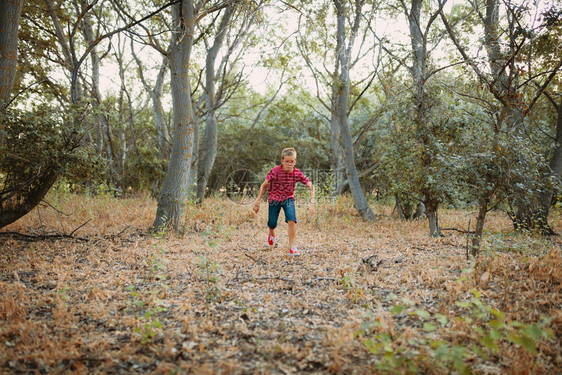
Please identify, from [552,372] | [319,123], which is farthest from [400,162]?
[319,123]

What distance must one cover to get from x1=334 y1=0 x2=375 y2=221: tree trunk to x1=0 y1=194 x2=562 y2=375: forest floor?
139 inches

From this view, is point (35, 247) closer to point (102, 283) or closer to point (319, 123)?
point (102, 283)

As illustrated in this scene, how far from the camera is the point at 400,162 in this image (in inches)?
285

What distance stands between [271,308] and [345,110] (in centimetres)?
769

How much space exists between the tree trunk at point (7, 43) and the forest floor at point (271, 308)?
2.32 m

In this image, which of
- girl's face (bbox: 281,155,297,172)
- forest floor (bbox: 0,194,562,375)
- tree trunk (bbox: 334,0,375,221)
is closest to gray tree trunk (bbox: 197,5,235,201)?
tree trunk (bbox: 334,0,375,221)

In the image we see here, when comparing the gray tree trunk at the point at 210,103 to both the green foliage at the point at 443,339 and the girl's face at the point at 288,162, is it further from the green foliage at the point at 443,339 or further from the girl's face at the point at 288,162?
the green foliage at the point at 443,339

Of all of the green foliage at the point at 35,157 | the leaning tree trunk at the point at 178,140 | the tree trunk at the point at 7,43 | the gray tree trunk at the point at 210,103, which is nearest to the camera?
the tree trunk at the point at 7,43

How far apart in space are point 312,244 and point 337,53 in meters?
6.32

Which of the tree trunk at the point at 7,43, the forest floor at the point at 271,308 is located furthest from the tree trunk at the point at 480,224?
the tree trunk at the point at 7,43

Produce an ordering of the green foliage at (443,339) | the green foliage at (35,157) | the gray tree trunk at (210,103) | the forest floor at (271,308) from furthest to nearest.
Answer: the gray tree trunk at (210,103) < the green foliage at (35,157) < the forest floor at (271,308) < the green foliage at (443,339)

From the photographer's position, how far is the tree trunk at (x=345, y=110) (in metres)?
9.54

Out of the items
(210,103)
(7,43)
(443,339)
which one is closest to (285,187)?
(443,339)

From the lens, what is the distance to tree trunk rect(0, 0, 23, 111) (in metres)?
4.39
